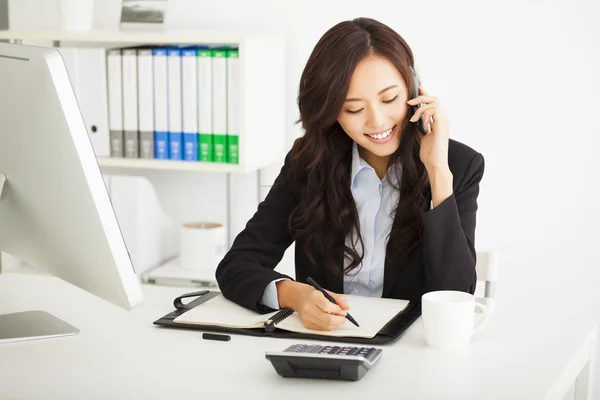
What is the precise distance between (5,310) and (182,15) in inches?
64.8

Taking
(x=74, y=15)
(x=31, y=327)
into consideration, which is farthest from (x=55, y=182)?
(x=74, y=15)

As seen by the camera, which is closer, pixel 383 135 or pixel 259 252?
pixel 383 135

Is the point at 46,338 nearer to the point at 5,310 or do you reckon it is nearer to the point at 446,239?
the point at 5,310

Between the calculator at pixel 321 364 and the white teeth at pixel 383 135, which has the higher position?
the white teeth at pixel 383 135

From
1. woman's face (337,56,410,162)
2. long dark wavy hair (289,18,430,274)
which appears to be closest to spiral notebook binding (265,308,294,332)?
long dark wavy hair (289,18,430,274)

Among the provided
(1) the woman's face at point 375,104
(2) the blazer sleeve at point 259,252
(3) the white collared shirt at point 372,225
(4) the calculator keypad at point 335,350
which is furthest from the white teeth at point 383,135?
(4) the calculator keypad at point 335,350

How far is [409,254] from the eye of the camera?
1.85 m

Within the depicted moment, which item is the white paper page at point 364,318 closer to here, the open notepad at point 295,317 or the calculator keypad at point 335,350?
the open notepad at point 295,317

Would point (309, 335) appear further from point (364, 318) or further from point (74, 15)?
point (74, 15)

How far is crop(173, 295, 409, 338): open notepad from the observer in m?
1.47

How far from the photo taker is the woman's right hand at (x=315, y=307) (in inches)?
57.7

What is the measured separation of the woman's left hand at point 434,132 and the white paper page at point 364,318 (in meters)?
0.31

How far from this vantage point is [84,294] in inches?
70.2

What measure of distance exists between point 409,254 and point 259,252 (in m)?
0.34
